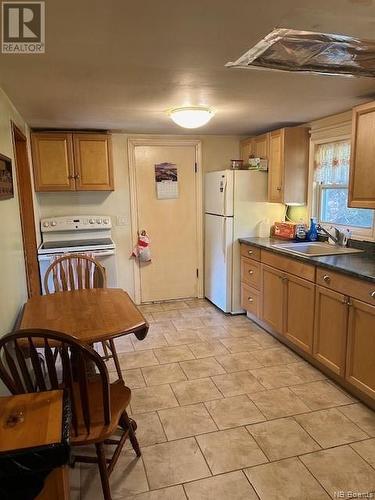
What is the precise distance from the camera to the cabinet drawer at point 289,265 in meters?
2.76

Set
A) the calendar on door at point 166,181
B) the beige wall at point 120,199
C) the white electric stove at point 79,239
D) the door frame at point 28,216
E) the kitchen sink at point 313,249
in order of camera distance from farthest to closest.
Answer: the calendar on door at point 166,181, the beige wall at point 120,199, the white electric stove at point 79,239, the door frame at point 28,216, the kitchen sink at point 313,249

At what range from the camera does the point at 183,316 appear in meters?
4.06

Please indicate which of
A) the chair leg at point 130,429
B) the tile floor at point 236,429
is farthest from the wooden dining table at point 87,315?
the tile floor at point 236,429

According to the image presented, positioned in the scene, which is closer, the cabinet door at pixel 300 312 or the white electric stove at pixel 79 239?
the cabinet door at pixel 300 312

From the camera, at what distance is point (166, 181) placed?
4328mm

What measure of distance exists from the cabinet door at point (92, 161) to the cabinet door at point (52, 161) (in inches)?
2.9

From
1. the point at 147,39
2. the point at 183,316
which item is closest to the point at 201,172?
the point at 183,316

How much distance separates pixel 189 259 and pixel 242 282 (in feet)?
2.97

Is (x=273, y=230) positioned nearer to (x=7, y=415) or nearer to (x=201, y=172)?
(x=201, y=172)

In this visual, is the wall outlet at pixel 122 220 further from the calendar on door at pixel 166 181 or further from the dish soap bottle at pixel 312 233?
the dish soap bottle at pixel 312 233

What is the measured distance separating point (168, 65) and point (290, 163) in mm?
2103

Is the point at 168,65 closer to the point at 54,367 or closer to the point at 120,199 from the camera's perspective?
the point at 54,367

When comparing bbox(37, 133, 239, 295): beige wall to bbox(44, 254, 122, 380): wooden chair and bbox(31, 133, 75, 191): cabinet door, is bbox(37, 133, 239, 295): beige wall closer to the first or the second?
bbox(31, 133, 75, 191): cabinet door

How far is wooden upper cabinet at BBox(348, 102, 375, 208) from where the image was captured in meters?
2.48
